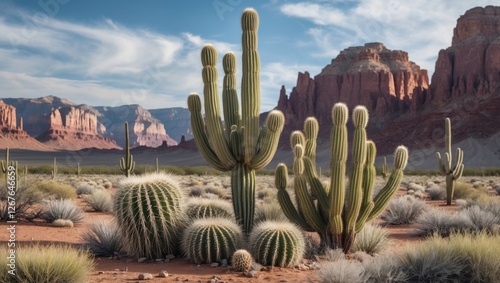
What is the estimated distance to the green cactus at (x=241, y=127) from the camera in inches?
331

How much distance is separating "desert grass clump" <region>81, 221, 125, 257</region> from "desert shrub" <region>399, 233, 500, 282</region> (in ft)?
15.7

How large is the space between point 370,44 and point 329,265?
134267 millimetres

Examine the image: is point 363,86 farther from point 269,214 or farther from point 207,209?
point 207,209

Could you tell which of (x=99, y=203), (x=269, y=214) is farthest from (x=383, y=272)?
(x=99, y=203)

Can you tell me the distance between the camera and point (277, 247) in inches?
284

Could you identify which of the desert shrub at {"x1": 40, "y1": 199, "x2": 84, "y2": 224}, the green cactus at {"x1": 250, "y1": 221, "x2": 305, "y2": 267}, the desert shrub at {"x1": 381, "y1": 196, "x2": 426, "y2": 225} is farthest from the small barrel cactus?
the desert shrub at {"x1": 381, "y1": 196, "x2": 426, "y2": 225}

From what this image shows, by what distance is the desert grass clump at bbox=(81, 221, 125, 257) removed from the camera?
333 inches

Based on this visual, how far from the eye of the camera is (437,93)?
99688mm

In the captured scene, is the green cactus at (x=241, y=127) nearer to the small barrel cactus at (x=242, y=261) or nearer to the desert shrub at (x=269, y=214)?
the desert shrub at (x=269, y=214)

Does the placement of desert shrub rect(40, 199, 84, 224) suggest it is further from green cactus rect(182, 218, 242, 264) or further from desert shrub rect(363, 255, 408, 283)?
desert shrub rect(363, 255, 408, 283)

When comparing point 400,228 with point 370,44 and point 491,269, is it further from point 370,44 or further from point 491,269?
point 370,44

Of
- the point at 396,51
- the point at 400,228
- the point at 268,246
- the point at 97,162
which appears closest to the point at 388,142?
the point at 396,51

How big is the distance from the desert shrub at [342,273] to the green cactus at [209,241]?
190 cm

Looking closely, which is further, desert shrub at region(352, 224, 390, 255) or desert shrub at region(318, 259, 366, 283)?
desert shrub at region(352, 224, 390, 255)
